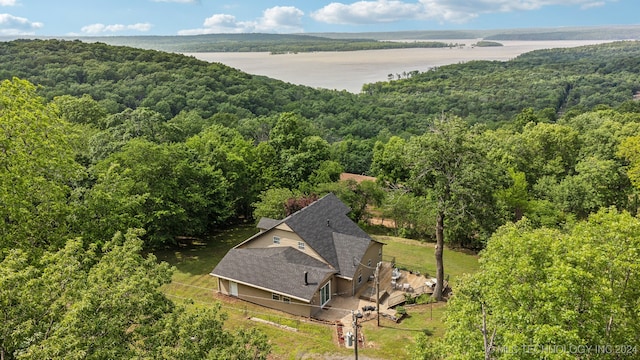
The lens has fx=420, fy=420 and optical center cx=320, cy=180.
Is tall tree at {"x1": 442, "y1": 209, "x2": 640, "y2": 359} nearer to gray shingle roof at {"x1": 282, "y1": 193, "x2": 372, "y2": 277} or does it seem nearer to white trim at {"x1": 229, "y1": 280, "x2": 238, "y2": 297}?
gray shingle roof at {"x1": 282, "y1": 193, "x2": 372, "y2": 277}

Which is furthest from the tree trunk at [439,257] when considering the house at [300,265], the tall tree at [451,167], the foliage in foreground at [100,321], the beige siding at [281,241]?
the foliage in foreground at [100,321]

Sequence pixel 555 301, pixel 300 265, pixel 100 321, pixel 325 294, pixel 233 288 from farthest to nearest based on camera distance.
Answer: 1. pixel 233 288
2. pixel 300 265
3. pixel 325 294
4. pixel 555 301
5. pixel 100 321

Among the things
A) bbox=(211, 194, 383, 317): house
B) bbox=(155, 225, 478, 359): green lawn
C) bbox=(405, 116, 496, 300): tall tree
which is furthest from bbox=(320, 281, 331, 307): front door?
bbox=(405, 116, 496, 300): tall tree

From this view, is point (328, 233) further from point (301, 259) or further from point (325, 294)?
point (325, 294)

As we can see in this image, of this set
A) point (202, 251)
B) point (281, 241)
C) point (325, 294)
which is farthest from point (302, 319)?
point (202, 251)

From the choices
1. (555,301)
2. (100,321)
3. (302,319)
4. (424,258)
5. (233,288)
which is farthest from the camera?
(424,258)

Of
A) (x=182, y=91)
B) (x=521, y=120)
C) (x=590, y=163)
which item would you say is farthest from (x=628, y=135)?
(x=182, y=91)

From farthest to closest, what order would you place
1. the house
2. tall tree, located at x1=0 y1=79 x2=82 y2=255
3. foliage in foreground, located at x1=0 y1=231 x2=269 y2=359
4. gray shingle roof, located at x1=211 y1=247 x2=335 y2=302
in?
the house → gray shingle roof, located at x1=211 y1=247 x2=335 y2=302 → tall tree, located at x1=0 y1=79 x2=82 y2=255 → foliage in foreground, located at x1=0 y1=231 x2=269 y2=359

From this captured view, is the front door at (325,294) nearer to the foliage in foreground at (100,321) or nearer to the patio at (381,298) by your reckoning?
the patio at (381,298)
